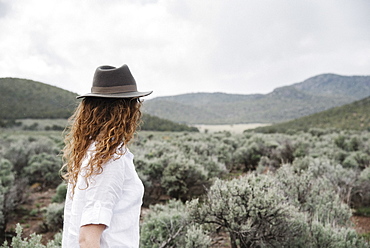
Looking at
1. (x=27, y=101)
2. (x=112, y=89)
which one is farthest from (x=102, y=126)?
(x=27, y=101)

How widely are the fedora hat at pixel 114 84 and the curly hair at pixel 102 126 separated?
0.05m

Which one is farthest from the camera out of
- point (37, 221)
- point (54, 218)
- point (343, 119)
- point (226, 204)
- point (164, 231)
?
point (343, 119)

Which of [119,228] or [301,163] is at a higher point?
[119,228]

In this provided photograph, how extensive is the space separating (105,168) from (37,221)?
5989 millimetres

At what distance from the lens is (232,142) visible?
15.7 meters

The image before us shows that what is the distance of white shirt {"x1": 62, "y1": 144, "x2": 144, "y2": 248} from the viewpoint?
133 cm

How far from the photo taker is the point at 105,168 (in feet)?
4.57

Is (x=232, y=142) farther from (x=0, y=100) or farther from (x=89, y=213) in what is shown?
(x=0, y=100)

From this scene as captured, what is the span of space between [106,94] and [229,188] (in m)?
2.95

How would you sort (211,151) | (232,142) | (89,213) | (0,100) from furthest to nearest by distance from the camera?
(0,100) → (232,142) → (211,151) → (89,213)

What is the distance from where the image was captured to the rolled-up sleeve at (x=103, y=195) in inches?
51.3

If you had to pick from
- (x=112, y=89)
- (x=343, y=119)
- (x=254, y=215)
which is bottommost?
(x=254, y=215)

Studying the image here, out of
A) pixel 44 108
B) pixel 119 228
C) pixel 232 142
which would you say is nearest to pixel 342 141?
pixel 232 142

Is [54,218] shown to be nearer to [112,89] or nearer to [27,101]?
[112,89]
